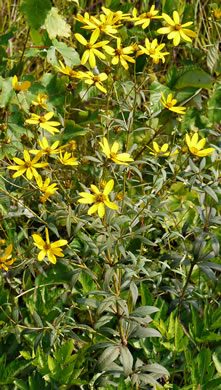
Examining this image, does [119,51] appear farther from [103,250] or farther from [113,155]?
[103,250]

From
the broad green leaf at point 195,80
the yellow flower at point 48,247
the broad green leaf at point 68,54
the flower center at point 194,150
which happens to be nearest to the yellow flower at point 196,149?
the flower center at point 194,150

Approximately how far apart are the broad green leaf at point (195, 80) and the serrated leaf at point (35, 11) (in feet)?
2.65

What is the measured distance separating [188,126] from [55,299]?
112 centimetres

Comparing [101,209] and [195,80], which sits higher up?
[101,209]

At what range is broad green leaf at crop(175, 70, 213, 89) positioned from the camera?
2.37m

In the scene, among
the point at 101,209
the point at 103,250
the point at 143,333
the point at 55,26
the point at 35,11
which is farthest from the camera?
the point at 55,26

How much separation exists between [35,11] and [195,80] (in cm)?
88

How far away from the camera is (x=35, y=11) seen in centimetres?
180

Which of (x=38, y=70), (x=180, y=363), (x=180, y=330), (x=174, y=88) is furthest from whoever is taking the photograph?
(x=38, y=70)

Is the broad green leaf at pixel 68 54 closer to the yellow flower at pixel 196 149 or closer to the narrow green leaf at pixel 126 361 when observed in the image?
the yellow flower at pixel 196 149

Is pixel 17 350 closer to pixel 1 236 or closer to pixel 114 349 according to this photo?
pixel 114 349

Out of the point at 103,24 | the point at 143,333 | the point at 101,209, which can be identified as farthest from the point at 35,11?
the point at 143,333

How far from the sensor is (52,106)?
6.98 feet

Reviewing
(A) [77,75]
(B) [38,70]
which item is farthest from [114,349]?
(B) [38,70]
